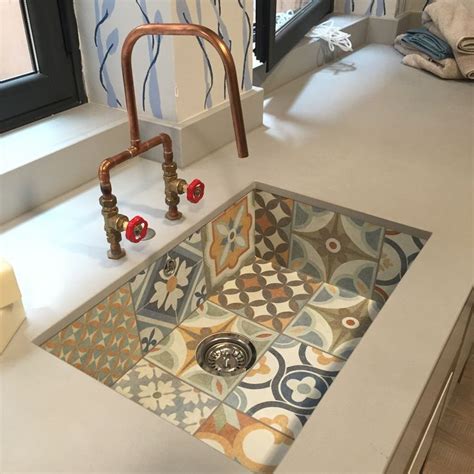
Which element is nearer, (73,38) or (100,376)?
(100,376)

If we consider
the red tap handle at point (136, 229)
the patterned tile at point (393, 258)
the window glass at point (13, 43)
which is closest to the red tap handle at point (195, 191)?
the red tap handle at point (136, 229)

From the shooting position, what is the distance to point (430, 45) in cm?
190

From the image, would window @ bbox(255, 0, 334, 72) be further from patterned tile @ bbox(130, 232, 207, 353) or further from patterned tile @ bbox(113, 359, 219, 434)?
patterned tile @ bbox(113, 359, 219, 434)

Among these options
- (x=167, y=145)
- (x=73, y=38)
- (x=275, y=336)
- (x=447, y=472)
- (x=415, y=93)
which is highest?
(x=73, y=38)

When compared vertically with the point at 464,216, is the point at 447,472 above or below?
below

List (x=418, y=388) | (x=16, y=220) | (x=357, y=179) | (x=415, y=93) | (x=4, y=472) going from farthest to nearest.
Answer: (x=415, y=93)
(x=357, y=179)
(x=16, y=220)
(x=418, y=388)
(x=4, y=472)

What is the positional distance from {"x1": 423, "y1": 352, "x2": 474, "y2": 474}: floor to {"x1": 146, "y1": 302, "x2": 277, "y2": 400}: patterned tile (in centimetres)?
51

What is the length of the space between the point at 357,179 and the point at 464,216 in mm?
232

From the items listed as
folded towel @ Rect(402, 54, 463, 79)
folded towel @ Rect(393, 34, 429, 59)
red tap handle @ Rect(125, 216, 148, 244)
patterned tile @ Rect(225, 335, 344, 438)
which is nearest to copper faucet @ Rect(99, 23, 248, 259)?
red tap handle @ Rect(125, 216, 148, 244)

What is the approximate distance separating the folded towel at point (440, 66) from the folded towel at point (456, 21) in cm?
5

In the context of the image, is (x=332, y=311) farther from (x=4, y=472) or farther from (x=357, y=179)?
(x=4, y=472)

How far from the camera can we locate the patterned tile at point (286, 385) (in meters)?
0.88

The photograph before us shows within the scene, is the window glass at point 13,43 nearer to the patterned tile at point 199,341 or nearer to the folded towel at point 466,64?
the patterned tile at point 199,341

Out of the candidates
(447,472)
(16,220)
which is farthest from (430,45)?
(16,220)
